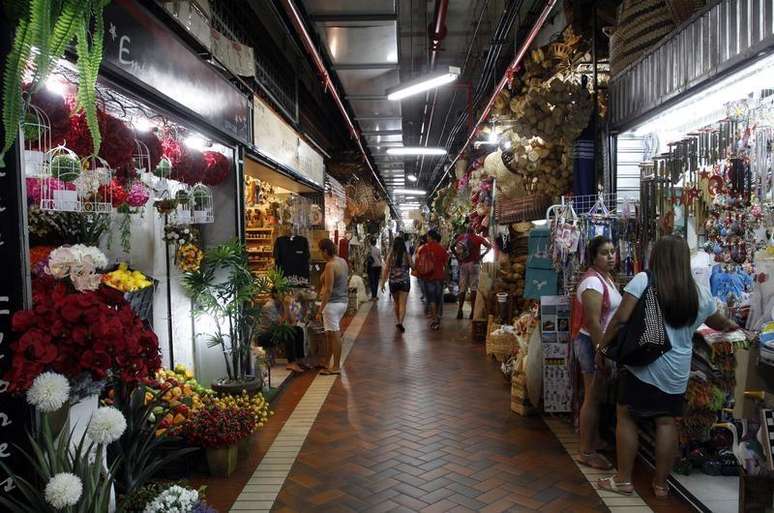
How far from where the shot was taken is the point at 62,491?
196 centimetres

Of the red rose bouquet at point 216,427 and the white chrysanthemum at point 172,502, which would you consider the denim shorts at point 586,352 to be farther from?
the white chrysanthemum at point 172,502

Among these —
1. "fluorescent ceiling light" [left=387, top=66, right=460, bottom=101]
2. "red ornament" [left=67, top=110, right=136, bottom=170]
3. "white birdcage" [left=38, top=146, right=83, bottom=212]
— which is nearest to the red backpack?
"fluorescent ceiling light" [left=387, top=66, right=460, bottom=101]

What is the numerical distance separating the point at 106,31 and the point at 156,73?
641mm

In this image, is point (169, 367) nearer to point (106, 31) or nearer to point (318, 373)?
point (318, 373)

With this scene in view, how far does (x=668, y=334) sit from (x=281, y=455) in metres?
2.70

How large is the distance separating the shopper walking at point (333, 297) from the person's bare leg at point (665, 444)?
12.7ft

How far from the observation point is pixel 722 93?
407 cm

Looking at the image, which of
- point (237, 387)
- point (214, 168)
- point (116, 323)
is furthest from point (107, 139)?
point (237, 387)

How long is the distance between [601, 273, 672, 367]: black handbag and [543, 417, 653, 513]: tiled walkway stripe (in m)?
0.81

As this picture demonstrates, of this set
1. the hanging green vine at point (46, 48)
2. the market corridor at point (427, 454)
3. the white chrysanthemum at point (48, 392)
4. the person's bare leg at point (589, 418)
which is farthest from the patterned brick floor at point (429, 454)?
the hanging green vine at point (46, 48)

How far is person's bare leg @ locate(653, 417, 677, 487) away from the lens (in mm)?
3371

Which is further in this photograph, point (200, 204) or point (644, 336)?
point (200, 204)

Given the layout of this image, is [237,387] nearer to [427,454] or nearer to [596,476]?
[427,454]

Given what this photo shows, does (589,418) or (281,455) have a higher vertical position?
(589,418)
